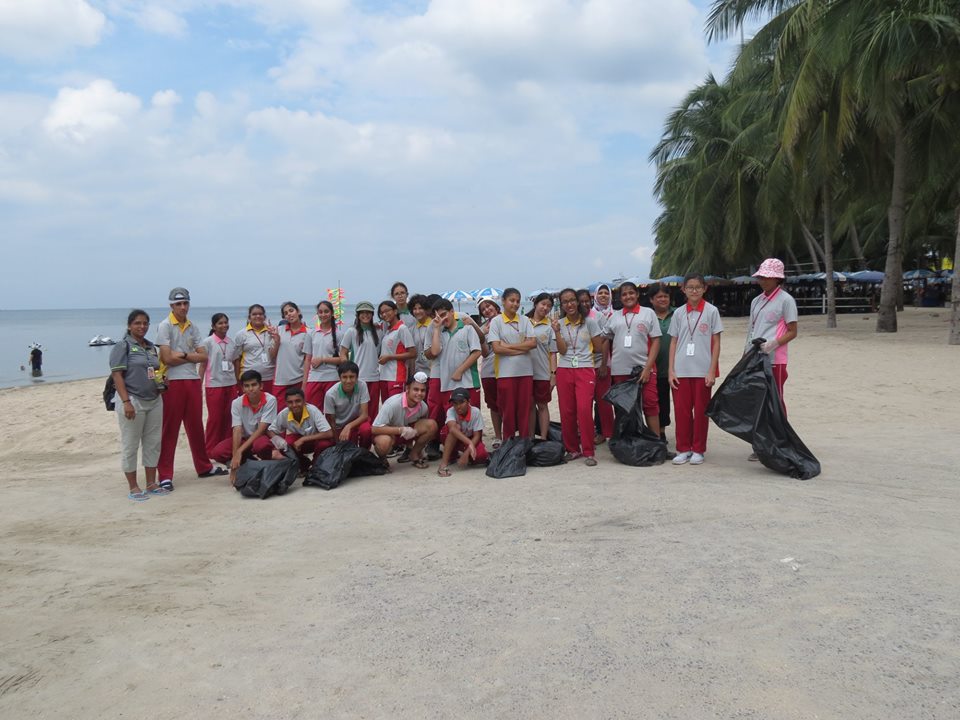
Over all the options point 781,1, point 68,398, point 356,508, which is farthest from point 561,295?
point 781,1

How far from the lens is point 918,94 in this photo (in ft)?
57.0

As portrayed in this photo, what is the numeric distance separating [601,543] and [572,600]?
2.75 ft

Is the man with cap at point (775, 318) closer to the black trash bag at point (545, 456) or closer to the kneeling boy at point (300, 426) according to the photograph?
the black trash bag at point (545, 456)

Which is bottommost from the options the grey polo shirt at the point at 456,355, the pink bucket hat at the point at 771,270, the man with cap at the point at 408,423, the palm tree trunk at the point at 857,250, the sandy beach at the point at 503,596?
the sandy beach at the point at 503,596

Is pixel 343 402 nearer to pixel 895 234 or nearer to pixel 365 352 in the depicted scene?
pixel 365 352

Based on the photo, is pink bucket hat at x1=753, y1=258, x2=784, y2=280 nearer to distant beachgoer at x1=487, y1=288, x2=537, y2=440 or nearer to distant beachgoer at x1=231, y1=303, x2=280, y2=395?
distant beachgoer at x1=487, y1=288, x2=537, y2=440

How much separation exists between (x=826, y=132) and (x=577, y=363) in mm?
14503

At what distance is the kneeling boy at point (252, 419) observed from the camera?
650 cm

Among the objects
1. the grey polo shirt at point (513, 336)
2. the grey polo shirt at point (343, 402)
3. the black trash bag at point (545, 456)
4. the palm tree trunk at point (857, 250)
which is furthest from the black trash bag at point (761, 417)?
the palm tree trunk at point (857, 250)

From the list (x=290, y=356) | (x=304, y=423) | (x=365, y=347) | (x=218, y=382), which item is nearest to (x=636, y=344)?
(x=365, y=347)

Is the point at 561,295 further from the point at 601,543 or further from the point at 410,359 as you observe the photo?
the point at 601,543

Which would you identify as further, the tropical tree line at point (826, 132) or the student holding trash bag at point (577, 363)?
the tropical tree line at point (826, 132)

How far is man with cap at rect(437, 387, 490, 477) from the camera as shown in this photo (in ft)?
21.7

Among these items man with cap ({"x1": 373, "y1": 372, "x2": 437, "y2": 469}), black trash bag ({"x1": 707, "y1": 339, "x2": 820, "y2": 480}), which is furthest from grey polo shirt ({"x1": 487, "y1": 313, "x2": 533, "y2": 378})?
black trash bag ({"x1": 707, "y1": 339, "x2": 820, "y2": 480})
